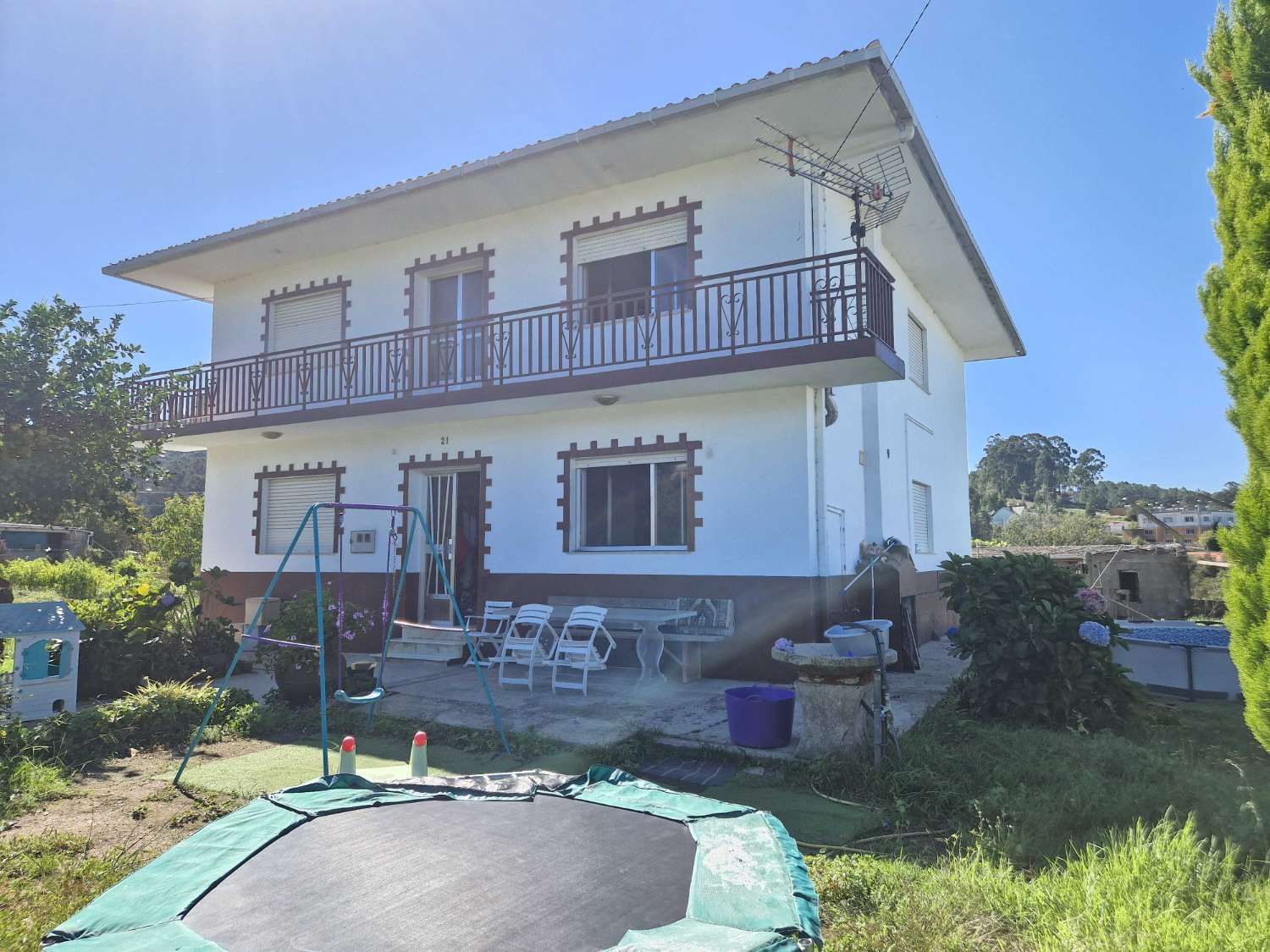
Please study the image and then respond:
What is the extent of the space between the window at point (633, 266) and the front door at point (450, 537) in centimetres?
311

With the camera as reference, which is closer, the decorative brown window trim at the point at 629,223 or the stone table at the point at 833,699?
the stone table at the point at 833,699

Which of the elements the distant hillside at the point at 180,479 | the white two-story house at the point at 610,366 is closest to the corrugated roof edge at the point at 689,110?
the white two-story house at the point at 610,366

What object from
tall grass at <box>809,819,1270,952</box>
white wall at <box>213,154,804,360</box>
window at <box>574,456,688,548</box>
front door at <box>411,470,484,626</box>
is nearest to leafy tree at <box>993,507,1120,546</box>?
window at <box>574,456,688,548</box>

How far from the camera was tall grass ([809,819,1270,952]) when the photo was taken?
2.71 m

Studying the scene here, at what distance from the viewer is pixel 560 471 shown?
33.5 feet

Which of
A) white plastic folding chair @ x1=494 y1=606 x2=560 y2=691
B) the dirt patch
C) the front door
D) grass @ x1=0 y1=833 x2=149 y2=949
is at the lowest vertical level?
the dirt patch

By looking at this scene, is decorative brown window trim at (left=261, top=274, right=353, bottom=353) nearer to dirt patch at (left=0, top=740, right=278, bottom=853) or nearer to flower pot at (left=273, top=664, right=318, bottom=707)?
flower pot at (left=273, top=664, right=318, bottom=707)

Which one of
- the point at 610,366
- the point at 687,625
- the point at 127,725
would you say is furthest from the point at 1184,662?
the point at 127,725

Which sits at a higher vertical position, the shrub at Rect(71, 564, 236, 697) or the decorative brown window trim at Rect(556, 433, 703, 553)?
the decorative brown window trim at Rect(556, 433, 703, 553)

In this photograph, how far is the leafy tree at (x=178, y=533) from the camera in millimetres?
15938

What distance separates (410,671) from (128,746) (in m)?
3.59

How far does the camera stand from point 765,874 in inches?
106

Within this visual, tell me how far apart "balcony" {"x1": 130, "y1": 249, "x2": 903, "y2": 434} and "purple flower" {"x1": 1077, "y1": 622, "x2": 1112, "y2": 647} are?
3.21 meters

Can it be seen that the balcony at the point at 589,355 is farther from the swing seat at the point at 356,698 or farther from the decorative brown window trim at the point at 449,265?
the swing seat at the point at 356,698
